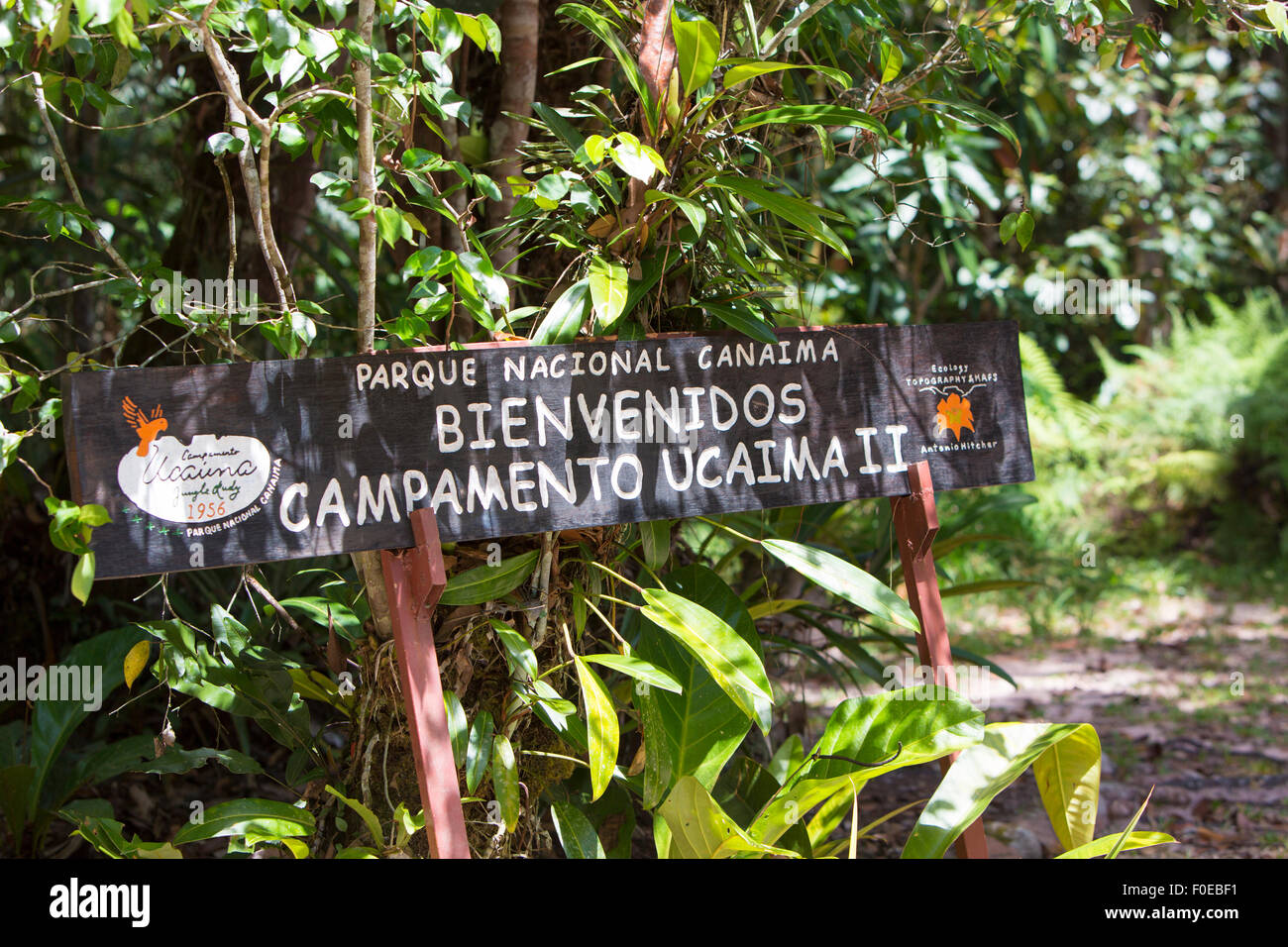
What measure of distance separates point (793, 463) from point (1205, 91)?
5093 millimetres

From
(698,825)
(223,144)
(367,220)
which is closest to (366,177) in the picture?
(367,220)

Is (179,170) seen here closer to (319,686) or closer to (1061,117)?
(319,686)

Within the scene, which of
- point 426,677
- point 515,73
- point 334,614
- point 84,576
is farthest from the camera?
point 515,73

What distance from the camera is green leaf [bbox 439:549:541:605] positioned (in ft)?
5.06

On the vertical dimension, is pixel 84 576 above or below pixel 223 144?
below

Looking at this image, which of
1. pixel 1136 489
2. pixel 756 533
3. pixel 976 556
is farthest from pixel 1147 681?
pixel 756 533

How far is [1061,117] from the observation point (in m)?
5.64

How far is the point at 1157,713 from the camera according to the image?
3.45 m

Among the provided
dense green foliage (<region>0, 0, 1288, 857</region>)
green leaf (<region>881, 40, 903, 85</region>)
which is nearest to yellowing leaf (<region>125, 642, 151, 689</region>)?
dense green foliage (<region>0, 0, 1288, 857</region>)

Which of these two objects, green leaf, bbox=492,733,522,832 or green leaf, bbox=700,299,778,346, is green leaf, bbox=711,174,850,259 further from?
green leaf, bbox=492,733,522,832

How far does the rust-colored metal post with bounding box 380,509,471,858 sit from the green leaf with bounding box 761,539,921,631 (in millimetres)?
518

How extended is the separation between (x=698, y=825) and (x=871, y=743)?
308 millimetres

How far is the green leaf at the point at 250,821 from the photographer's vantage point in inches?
57.8

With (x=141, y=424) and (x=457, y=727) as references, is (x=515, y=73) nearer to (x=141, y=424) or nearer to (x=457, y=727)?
(x=141, y=424)
